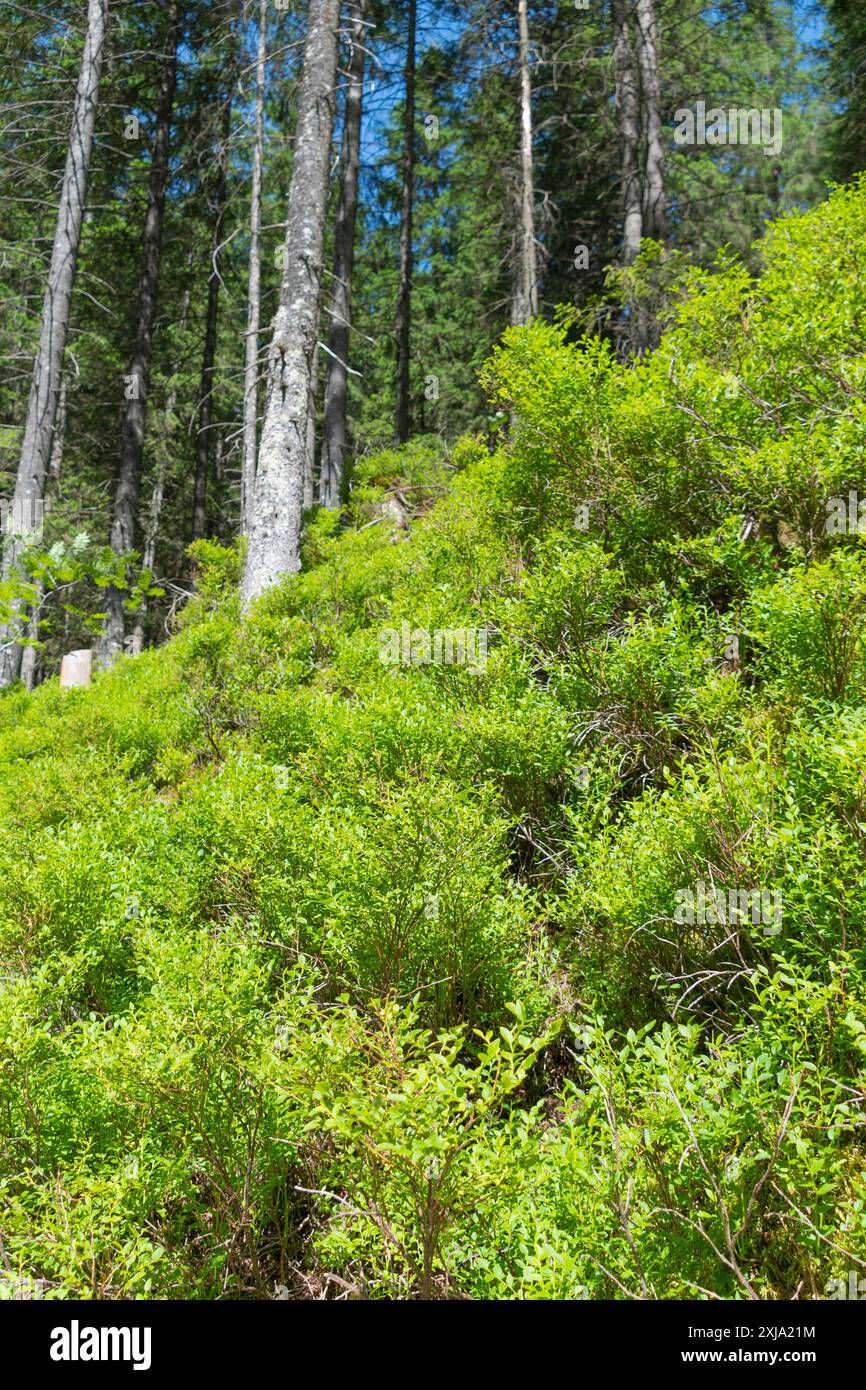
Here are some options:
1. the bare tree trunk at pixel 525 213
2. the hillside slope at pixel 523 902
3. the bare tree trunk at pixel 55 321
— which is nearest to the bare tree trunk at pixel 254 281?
the bare tree trunk at pixel 55 321

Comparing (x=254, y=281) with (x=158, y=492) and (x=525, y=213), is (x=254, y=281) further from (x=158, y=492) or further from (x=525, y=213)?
(x=158, y=492)

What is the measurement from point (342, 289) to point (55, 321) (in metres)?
4.97

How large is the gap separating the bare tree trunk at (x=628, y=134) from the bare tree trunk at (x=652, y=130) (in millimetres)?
332

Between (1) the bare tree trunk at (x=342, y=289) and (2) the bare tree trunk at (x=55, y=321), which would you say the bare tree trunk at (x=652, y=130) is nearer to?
(1) the bare tree trunk at (x=342, y=289)

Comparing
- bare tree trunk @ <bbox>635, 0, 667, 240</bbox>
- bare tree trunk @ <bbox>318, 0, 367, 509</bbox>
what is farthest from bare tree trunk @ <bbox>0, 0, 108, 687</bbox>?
bare tree trunk @ <bbox>635, 0, 667, 240</bbox>

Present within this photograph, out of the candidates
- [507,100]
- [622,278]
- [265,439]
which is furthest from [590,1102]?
[507,100]

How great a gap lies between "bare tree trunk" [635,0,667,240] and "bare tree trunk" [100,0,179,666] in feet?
25.4

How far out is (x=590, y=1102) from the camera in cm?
202

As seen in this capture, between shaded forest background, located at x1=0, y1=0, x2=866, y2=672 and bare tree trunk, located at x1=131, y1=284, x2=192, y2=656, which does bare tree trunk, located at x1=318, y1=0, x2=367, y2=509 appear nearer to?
shaded forest background, located at x1=0, y1=0, x2=866, y2=672

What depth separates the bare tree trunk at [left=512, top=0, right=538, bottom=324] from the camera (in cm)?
1167

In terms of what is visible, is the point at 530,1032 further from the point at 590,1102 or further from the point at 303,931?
the point at 303,931

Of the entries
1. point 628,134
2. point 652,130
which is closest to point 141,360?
point 628,134

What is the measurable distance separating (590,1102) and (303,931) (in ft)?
4.35

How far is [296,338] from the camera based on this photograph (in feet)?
24.7
